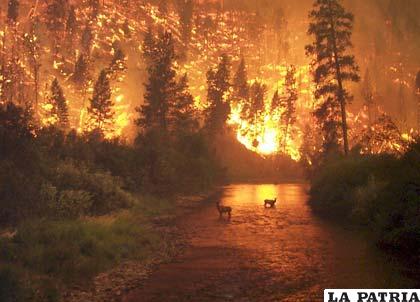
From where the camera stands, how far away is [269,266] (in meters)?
17.0

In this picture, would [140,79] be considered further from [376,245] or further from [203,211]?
[376,245]

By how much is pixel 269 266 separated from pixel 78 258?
7599 mm

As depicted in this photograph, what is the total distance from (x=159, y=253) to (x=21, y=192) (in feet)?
24.9

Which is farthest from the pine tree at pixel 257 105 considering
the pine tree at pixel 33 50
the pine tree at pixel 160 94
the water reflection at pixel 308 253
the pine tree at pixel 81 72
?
the water reflection at pixel 308 253

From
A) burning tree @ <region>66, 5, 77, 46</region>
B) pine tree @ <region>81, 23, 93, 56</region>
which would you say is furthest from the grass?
burning tree @ <region>66, 5, 77, 46</region>

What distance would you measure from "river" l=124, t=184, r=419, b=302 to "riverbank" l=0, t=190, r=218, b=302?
1.11 metres

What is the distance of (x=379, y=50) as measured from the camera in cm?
16750

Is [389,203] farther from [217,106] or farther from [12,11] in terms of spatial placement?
[12,11]

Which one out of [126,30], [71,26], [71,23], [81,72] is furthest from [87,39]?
[81,72]

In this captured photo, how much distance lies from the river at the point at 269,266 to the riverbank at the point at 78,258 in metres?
1.11

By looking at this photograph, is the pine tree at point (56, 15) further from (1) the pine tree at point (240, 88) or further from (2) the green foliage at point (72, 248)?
(2) the green foliage at point (72, 248)

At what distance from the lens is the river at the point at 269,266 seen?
539 inches

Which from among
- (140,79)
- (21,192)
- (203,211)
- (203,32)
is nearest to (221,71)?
(140,79)

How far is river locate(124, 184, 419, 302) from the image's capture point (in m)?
13.7
